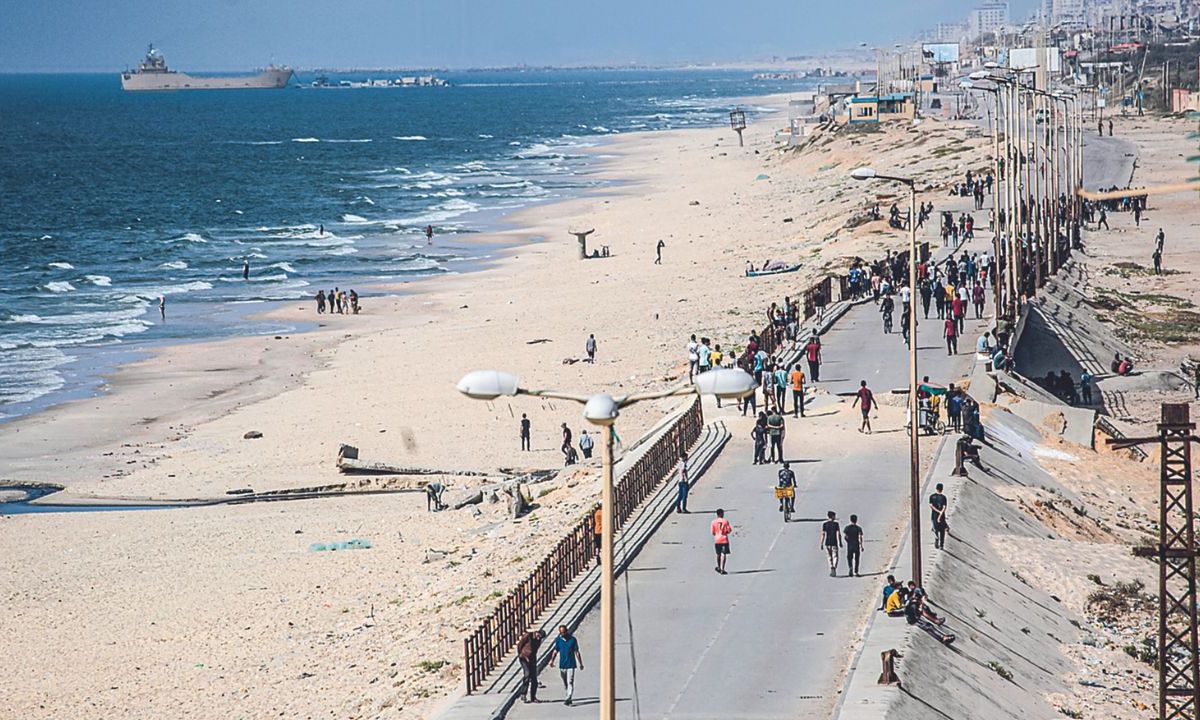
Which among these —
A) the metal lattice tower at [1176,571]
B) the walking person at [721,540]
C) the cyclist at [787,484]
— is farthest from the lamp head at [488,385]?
the cyclist at [787,484]

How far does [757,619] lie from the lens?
21125 mm

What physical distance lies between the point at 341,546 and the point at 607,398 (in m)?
18.9

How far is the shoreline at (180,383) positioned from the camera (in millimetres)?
40000

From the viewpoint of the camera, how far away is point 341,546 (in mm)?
29688

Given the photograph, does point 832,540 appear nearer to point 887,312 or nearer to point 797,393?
point 797,393

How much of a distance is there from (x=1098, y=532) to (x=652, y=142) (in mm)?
129096

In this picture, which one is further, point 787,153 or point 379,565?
point 787,153

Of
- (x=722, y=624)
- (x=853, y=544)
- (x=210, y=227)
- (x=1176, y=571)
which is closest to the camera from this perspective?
(x=1176, y=571)

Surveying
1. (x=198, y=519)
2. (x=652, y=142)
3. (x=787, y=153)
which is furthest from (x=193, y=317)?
(x=652, y=142)

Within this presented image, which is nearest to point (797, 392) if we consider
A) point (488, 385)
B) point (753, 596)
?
point (753, 596)

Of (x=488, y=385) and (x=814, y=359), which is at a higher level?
(x=488, y=385)

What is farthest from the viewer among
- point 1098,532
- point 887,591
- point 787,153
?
point 787,153

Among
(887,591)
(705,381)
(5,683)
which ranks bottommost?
(5,683)

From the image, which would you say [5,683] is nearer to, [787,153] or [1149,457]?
[1149,457]
